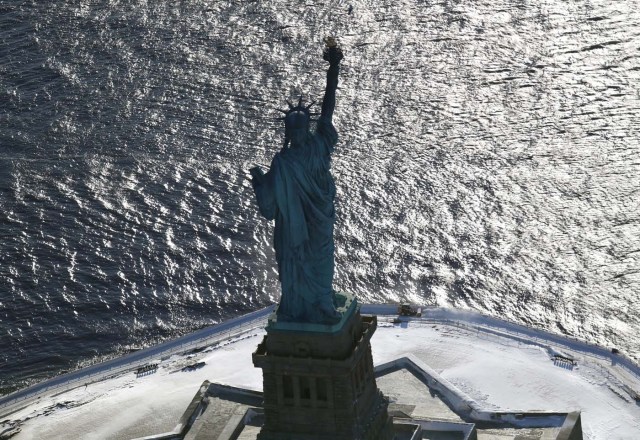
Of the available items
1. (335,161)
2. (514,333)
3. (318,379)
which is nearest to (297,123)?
(318,379)

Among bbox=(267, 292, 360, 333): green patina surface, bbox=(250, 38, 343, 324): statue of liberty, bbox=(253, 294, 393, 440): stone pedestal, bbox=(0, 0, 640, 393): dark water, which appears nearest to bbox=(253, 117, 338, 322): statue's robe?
bbox=(250, 38, 343, 324): statue of liberty

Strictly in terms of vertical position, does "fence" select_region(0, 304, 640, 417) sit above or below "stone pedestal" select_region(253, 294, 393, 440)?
below

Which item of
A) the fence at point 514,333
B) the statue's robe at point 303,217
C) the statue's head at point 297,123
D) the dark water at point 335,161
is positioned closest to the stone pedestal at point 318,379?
the statue's robe at point 303,217

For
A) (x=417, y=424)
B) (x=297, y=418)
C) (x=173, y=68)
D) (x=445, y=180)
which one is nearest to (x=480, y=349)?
(x=417, y=424)

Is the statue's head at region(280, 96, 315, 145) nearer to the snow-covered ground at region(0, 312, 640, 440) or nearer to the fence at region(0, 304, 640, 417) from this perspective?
the snow-covered ground at region(0, 312, 640, 440)

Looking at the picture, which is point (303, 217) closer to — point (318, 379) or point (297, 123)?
point (297, 123)

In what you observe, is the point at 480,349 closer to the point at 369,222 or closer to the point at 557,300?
the point at 557,300
